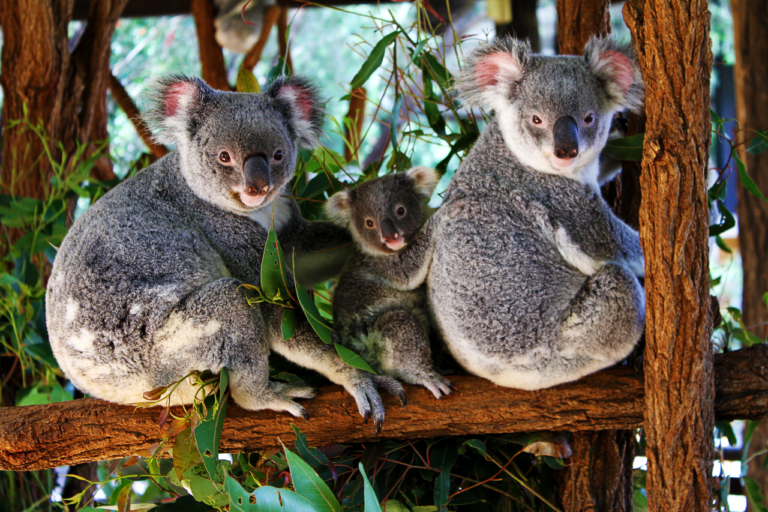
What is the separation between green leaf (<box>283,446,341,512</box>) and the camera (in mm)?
1636

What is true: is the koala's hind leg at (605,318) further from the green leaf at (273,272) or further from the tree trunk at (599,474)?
the green leaf at (273,272)

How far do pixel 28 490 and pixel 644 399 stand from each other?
313 centimetres

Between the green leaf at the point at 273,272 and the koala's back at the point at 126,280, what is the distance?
0.25m

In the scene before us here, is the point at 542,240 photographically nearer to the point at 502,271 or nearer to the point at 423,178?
the point at 502,271

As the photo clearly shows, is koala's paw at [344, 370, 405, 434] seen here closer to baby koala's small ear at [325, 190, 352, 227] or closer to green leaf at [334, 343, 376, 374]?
green leaf at [334, 343, 376, 374]

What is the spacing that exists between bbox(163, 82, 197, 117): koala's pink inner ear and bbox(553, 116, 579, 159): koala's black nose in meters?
1.23

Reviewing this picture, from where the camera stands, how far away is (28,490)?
3.31 m

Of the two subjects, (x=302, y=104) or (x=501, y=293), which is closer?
(x=501, y=293)

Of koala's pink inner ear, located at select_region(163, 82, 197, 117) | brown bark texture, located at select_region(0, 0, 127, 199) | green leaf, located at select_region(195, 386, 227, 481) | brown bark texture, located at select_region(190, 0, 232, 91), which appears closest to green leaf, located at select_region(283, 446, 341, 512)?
green leaf, located at select_region(195, 386, 227, 481)

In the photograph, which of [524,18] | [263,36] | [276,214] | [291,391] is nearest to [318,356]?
[291,391]

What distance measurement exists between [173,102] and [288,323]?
2.94 feet

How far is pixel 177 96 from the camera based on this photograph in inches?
86.2

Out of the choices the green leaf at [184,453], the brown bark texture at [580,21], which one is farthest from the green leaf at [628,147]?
the green leaf at [184,453]

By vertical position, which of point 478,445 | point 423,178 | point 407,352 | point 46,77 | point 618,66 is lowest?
point 478,445
